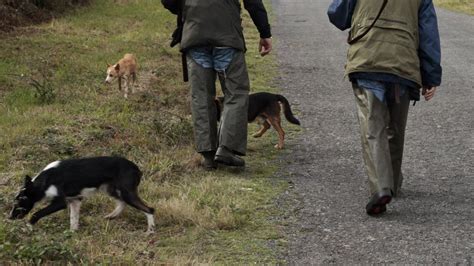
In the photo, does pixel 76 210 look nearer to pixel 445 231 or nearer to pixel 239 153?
pixel 239 153

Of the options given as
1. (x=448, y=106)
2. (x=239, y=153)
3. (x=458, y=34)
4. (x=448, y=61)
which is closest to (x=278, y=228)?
(x=239, y=153)

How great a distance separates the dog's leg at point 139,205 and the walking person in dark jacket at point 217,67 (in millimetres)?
1486

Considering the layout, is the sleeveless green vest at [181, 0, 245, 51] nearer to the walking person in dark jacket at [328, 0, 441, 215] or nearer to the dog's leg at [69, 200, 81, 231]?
the walking person in dark jacket at [328, 0, 441, 215]

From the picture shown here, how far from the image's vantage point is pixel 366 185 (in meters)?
5.96

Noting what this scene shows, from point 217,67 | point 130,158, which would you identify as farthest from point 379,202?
point 130,158

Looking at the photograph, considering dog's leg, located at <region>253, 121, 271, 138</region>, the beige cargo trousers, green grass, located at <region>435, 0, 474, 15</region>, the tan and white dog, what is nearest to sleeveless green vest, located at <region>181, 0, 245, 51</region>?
the beige cargo trousers

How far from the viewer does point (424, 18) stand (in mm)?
5215

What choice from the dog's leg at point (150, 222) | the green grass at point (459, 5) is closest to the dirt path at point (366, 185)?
the dog's leg at point (150, 222)

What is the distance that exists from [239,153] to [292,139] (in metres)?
1.49

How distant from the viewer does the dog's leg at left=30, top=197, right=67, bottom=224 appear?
4.59 meters

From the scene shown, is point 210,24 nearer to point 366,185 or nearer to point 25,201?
point 366,185

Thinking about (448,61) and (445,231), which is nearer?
(445,231)

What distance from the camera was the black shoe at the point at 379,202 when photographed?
507 cm

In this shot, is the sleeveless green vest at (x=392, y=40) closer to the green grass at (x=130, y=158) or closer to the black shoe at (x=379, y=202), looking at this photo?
the black shoe at (x=379, y=202)
